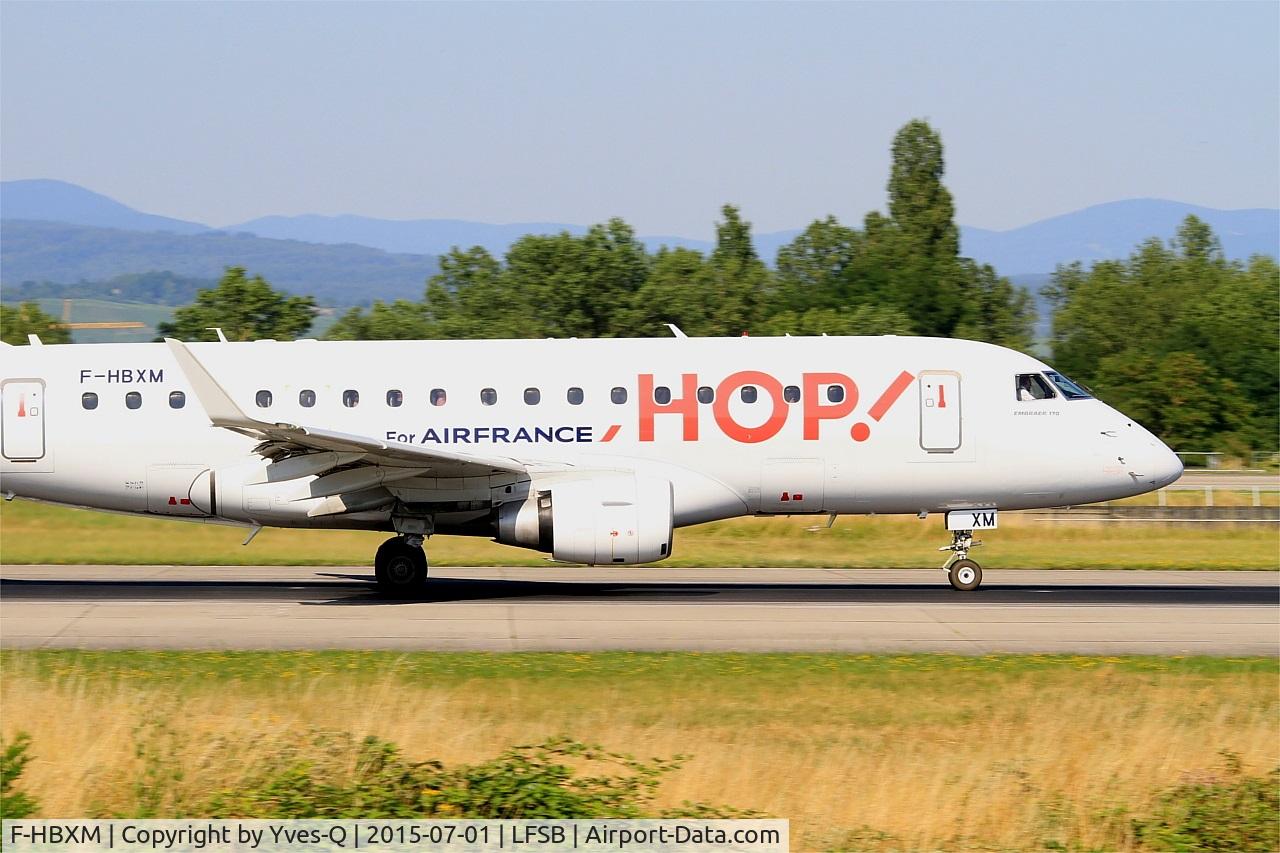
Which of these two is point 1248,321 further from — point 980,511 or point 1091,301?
point 980,511

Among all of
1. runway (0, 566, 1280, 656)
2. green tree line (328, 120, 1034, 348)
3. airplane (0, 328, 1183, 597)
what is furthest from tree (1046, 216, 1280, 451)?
airplane (0, 328, 1183, 597)

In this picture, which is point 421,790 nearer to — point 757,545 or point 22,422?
point 22,422

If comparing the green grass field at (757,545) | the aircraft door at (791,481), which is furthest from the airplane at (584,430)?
the green grass field at (757,545)

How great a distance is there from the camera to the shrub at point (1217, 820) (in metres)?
10.1

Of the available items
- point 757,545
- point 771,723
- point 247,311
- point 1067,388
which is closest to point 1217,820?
point 771,723

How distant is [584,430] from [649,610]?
3.04m

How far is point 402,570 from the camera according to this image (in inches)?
915

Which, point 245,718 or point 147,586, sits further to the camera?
point 147,586

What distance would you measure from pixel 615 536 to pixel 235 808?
11.7m

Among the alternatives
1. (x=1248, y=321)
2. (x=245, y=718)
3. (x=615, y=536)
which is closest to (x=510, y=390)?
(x=615, y=536)

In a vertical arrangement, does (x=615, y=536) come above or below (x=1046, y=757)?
above

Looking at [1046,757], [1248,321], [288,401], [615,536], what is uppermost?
[1248,321]

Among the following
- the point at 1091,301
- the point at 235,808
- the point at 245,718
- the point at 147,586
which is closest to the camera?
the point at 235,808

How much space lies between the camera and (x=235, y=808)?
10.0m
